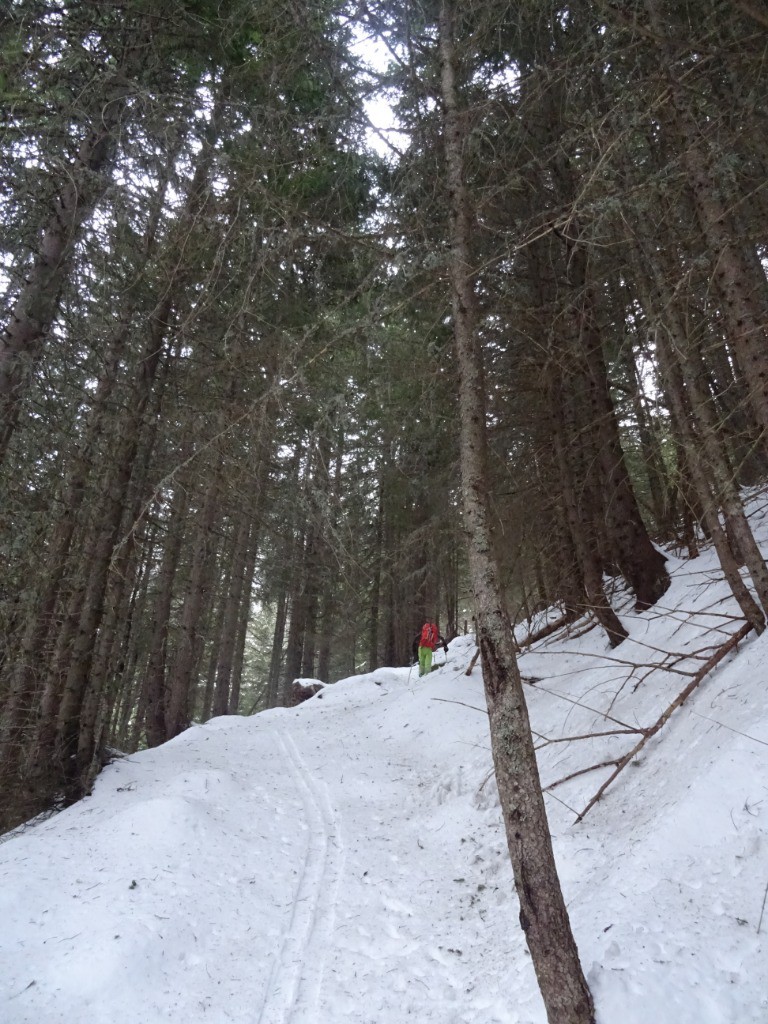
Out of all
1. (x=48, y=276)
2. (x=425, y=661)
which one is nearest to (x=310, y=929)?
(x=48, y=276)

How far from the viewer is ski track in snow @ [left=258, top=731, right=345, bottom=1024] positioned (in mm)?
3797

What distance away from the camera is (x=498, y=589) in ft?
12.1

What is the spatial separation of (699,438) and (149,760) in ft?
27.0

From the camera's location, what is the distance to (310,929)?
467cm

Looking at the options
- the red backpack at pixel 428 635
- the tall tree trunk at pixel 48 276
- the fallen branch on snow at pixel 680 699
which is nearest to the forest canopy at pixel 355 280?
the tall tree trunk at pixel 48 276

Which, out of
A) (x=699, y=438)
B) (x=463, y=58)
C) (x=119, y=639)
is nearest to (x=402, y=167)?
(x=463, y=58)

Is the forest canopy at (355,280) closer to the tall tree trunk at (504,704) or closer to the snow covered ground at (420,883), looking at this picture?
the tall tree trunk at (504,704)

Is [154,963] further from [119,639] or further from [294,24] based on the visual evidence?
[294,24]

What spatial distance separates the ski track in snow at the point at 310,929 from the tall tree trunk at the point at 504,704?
5.65 feet

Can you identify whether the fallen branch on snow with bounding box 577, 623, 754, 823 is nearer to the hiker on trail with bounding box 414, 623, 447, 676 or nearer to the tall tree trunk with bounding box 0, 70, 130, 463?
the tall tree trunk with bounding box 0, 70, 130, 463

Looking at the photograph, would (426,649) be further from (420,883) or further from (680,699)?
(680,699)

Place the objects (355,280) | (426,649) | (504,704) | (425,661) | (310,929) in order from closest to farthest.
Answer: (504,704)
(310,929)
(355,280)
(426,649)
(425,661)

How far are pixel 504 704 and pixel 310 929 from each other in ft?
9.47

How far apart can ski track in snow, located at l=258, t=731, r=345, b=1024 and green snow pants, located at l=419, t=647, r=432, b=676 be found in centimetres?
760
